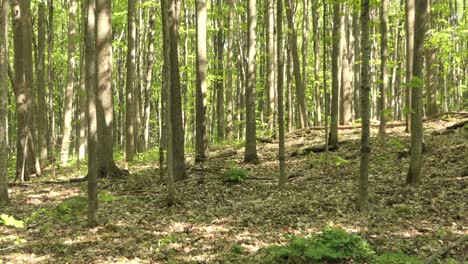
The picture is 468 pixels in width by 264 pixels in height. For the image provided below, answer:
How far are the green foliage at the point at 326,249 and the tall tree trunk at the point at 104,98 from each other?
899cm

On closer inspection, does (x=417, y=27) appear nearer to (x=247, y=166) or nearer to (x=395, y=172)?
(x=395, y=172)

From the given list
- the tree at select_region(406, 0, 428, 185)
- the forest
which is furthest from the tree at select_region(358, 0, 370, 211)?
the tree at select_region(406, 0, 428, 185)

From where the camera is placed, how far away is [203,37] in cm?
1468

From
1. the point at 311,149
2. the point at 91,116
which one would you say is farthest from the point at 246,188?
the point at 91,116

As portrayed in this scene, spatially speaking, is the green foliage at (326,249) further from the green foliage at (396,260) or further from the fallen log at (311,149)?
the fallen log at (311,149)

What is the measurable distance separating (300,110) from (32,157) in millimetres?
12582

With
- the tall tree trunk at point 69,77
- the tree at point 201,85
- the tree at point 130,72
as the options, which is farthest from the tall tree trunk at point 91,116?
the tall tree trunk at point 69,77

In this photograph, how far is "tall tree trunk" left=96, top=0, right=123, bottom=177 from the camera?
13477mm

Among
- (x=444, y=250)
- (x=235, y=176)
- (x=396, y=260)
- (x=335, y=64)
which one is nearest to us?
(x=396, y=260)

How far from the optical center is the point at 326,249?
604 cm

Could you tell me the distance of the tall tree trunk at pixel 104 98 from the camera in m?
13.5

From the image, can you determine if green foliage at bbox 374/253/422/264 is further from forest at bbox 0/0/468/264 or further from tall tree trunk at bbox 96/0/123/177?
tall tree trunk at bbox 96/0/123/177

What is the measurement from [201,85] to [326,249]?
30.8 feet

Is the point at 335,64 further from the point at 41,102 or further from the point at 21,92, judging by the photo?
the point at 41,102
